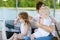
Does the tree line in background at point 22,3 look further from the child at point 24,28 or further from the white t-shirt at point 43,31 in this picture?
the white t-shirt at point 43,31

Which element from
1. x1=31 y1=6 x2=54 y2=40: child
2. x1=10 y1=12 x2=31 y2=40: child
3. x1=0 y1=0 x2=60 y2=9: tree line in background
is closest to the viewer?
x1=31 y1=6 x2=54 y2=40: child

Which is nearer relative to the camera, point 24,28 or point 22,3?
point 24,28

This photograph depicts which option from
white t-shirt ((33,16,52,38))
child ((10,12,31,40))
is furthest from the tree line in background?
white t-shirt ((33,16,52,38))

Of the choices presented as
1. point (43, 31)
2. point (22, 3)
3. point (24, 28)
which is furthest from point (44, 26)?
point (22, 3)

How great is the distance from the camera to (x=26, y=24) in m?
3.17

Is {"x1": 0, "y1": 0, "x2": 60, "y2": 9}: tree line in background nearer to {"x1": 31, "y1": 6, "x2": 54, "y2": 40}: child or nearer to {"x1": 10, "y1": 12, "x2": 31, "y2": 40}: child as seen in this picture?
{"x1": 10, "y1": 12, "x2": 31, "y2": 40}: child

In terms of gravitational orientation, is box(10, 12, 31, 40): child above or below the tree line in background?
below

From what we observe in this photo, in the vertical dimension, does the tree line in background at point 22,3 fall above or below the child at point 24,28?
above

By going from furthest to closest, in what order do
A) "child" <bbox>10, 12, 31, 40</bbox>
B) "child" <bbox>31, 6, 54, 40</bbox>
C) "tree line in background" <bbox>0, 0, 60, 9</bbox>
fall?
"tree line in background" <bbox>0, 0, 60, 9</bbox>
"child" <bbox>10, 12, 31, 40</bbox>
"child" <bbox>31, 6, 54, 40</bbox>

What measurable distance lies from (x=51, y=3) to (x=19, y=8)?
0.97 m

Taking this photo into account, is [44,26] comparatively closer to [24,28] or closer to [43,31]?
[43,31]

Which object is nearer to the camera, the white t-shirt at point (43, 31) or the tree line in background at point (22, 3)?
the white t-shirt at point (43, 31)

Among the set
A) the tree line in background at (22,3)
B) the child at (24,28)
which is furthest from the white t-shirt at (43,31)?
the tree line in background at (22,3)

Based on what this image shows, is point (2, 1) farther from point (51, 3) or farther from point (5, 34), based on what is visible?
point (5, 34)
